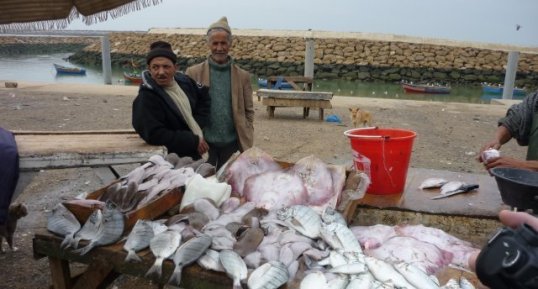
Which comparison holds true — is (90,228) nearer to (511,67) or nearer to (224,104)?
(224,104)

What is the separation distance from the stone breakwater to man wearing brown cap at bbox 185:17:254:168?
28.8 m

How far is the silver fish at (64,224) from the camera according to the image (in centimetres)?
213

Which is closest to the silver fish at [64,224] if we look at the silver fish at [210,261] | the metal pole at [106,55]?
the silver fish at [210,261]

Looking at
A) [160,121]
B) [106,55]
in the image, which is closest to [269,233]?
[160,121]

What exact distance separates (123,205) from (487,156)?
2453 millimetres

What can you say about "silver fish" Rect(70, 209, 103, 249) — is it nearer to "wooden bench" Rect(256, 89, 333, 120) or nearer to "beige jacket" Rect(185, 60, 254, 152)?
"beige jacket" Rect(185, 60, 254, 152)

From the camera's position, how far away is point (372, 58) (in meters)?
34.2

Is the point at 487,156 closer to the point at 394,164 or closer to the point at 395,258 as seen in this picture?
the point at 394,164

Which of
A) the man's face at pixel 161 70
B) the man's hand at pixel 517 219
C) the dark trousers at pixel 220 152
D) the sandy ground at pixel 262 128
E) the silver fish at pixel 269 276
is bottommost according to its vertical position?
the sandy ground at pixel 262 128

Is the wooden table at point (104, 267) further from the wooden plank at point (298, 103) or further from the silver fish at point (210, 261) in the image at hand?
the wooden plank at point (298, 103)

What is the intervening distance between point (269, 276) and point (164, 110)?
219cm

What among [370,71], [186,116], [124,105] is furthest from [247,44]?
[186,116]

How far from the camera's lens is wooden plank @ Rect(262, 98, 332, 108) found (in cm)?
1112

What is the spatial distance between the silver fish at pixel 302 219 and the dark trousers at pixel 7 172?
1.86 meters
